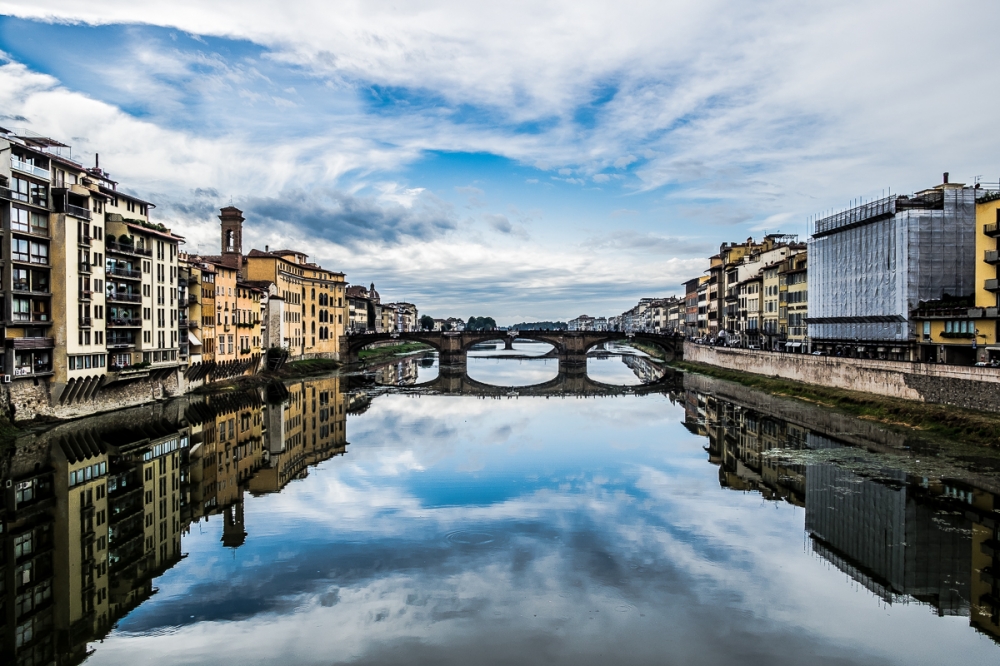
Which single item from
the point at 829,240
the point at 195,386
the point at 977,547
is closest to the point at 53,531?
the point at 977,547

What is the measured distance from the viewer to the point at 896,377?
124 feet

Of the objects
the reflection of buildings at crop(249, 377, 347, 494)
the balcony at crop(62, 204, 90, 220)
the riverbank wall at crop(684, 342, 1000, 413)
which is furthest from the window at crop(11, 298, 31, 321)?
the riverbank wall at crop(684, 342, 1000, 413)

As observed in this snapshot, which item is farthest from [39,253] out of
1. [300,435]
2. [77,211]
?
[300,435]

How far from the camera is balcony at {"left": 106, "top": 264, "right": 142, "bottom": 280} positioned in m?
41.4

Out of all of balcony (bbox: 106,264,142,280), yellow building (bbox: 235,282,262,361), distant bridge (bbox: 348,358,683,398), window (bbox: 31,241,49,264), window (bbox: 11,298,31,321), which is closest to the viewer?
window (bbox: 11,298,31,321)

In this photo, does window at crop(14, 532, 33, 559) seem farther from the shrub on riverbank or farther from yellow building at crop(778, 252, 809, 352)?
yellow building at crop(778, 252, 809, 352)

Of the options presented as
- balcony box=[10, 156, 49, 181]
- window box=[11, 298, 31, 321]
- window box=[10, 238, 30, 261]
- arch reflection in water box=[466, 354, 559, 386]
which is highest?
balcony box=[10, 156, 49, 181]

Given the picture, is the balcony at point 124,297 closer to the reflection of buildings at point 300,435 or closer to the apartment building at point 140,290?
the apartment building at point 140,290

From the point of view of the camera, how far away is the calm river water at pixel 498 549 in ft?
42.4

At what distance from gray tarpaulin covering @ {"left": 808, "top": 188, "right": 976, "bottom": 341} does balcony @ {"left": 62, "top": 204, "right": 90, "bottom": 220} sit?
164 ft

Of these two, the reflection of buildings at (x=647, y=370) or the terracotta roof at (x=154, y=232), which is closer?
the terracotta roof at (x=154, y=232)

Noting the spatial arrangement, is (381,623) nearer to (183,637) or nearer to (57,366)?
(183,637)

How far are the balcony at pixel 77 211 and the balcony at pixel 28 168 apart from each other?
5.71 ft

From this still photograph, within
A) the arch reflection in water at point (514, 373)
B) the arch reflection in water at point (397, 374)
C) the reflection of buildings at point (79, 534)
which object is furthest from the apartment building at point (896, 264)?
the reflection of buildings at point (79, 534)
